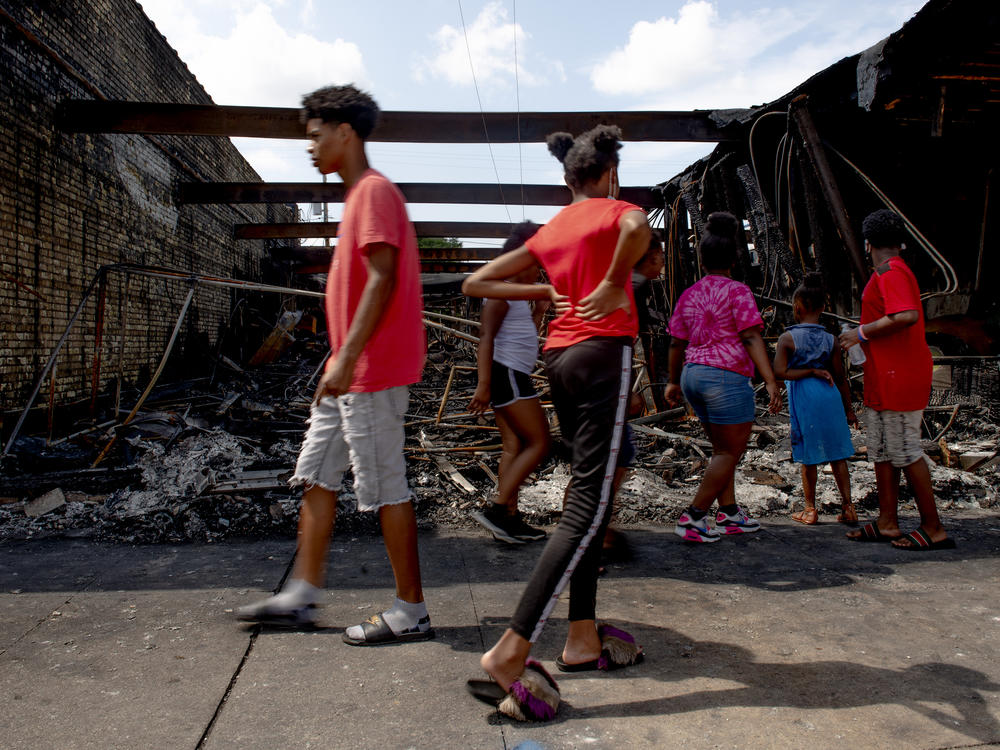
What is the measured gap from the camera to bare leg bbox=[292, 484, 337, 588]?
8.22ft

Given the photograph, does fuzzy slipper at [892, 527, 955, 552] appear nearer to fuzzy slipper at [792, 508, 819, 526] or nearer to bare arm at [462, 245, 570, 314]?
fuzzy slipper at [792, 508, 819, 526]

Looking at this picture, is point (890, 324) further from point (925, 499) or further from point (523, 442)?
point (523, 442)

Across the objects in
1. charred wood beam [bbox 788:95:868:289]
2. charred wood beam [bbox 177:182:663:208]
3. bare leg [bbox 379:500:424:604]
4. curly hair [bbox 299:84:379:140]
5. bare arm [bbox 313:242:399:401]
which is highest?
charred wood beam [bbox 177:182:663:208]

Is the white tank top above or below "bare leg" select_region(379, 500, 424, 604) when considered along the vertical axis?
above

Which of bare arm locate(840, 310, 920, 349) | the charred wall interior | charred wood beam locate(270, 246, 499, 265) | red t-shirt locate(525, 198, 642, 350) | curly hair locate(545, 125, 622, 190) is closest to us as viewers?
red t-shirt locate(525, 198, 642, 350)

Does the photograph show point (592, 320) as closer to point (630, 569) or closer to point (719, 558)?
point (630, 569)

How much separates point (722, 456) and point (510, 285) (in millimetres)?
2078

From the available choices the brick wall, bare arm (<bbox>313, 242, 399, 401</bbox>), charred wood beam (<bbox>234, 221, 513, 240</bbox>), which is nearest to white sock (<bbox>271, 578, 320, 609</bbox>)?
bare arm (<bbox>313, 242, 399, 401</bbox>)

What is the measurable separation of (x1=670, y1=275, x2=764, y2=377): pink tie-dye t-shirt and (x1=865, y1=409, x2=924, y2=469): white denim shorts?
2.74 feet

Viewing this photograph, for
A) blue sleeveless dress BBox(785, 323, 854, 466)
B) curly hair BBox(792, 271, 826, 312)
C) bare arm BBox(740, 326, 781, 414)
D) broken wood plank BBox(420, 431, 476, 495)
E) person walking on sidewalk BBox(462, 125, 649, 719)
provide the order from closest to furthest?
person walking on sidewalk BBox(462, 125, 649, 719) → bare arm BBox(740, 326, 781, 414) → blue sleeveless dress BBox(785, 323, 854, 466) → curly hair BBox(792, 271, 826, 312) → broken wood plank BBox(420, 431, 476, 495)

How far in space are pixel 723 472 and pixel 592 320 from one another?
6.72 feet

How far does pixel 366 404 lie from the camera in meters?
2.48

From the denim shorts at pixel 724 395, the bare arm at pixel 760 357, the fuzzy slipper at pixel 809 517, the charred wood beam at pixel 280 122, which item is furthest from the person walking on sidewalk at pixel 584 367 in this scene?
the charred wood beam at pixel 280 122

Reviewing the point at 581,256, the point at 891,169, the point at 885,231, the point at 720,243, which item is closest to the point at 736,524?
the point at 720,243
